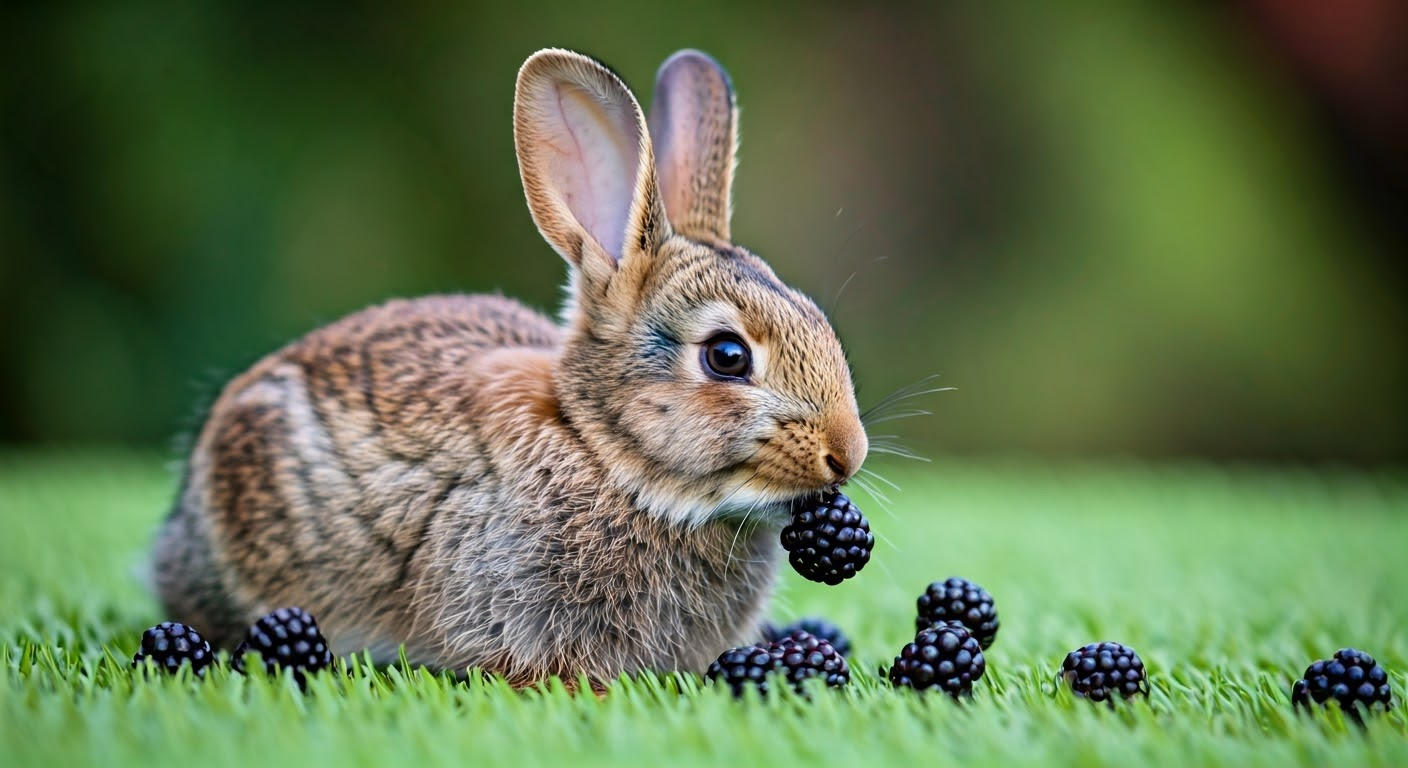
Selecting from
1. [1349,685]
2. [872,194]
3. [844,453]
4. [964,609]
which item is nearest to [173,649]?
[844,453]

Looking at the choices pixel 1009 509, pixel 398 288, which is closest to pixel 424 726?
pixel 1009 509

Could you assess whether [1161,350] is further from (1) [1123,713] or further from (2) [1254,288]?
(1) [1123,713]

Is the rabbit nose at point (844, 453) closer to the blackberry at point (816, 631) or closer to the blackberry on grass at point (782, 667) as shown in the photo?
the blackberry on grass at point (782, 667)

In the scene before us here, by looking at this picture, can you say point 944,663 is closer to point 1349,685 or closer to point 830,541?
point 830,541

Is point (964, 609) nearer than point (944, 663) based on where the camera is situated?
No

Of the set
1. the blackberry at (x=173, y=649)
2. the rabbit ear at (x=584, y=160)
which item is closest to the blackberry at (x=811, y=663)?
the rabbit ear at (x=584, y=160)

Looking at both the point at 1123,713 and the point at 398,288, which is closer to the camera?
the point at 1123,713

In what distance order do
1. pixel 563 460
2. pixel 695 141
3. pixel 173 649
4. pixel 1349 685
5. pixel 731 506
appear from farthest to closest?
pixel 695 141 → pixel 563 460 → pixel 731 506 → pixel 173 649 → pixel 1349 685
